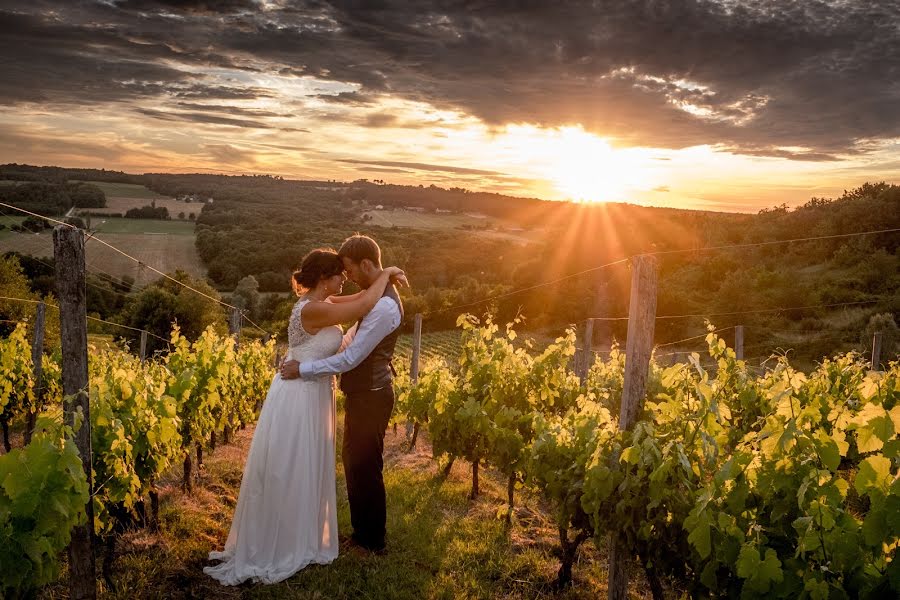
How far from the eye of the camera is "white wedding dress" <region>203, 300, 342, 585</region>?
14.0 ft

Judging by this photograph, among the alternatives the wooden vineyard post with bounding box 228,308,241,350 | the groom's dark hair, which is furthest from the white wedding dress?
the wooden vineyard post with bounding box 228,308,241,350

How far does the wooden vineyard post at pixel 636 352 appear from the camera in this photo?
3.61 m

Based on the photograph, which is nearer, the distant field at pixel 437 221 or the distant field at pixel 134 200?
the distant field at pixel 134 200

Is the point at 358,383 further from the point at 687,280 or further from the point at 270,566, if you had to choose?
the point at 687,280

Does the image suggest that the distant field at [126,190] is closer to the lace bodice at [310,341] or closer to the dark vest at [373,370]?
the lace bodice at [310,341]

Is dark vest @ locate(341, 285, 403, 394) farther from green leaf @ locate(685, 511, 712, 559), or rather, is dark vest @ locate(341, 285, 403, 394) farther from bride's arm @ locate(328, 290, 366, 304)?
green leaf @ locate(685, 511, 712, 559)

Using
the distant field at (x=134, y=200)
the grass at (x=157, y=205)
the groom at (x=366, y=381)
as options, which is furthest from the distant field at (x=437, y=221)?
the groom at (x=366, y=381)

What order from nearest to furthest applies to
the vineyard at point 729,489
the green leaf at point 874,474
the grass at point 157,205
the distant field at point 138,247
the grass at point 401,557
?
the green leaf at point 874,474 < the vineyard at point 729,489 < the grass at point 401,557 < the distant field at point 138,247 < the grass at point 157,205

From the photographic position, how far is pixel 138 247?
56.0 m

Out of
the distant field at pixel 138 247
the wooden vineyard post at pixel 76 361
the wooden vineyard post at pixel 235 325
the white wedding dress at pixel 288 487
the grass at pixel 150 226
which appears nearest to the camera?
the wooden vineyard post at pixel 76 361

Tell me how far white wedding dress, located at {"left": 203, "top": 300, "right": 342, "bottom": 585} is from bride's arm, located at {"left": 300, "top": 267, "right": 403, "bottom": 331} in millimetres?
103

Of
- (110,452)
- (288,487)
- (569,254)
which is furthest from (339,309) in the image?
(569,254)

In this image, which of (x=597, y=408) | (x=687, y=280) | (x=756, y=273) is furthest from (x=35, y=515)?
(x=687, y=280)

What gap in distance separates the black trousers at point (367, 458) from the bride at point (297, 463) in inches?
7.6
